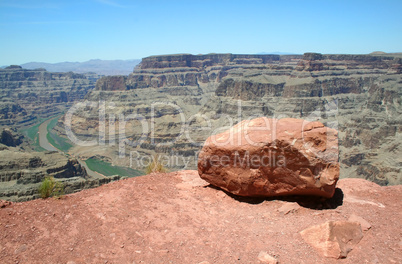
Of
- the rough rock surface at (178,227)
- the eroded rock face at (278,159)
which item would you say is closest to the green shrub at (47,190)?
the rough rock surface at (178,227)

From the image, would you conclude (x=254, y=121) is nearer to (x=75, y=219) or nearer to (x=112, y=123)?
(x=75, y=219)

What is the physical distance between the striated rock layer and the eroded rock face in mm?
40089

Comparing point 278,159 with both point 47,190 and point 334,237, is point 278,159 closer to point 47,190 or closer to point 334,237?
point 334,237

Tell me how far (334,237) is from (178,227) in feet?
11.8

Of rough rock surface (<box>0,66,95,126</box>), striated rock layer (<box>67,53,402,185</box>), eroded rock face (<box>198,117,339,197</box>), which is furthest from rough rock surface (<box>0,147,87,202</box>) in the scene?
rough rock surface (<box>0,66,95,126</box>)

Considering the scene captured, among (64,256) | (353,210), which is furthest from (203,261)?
(353,210)

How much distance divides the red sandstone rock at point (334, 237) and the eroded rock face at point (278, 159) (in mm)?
1702

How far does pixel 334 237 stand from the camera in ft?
20.9

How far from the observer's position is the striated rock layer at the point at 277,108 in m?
55.5

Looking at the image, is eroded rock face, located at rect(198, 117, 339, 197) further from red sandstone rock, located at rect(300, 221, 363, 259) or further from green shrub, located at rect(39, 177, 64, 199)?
green shrub, located at rect(39, 177, 64, 199)

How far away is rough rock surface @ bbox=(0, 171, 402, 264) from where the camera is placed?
605cm

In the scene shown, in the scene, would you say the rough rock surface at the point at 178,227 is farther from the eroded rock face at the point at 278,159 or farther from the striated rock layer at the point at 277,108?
the striated rock layer at the point at 277,108

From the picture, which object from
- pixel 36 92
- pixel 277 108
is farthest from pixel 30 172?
pixel 36 92

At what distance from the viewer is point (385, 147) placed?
173ft
